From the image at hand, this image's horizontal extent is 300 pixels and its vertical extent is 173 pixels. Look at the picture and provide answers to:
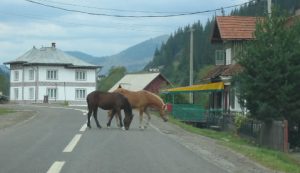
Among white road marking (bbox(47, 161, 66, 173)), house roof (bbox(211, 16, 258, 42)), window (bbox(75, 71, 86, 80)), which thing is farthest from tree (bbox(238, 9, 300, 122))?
window (bbox(75, 71, 86, 80))

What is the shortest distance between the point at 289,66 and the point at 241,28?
684 inches

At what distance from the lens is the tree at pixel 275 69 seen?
1020 inches

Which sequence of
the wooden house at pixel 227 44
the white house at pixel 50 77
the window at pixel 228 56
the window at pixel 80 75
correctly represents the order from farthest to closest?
the window at pixel 80 75, the white house at pixel 50 77, the window at pixel 228 56, the wooden house at pixel 227 44

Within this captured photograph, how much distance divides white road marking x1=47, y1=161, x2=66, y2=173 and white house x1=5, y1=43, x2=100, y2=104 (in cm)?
8146

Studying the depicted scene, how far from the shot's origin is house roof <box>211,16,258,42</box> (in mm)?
41844

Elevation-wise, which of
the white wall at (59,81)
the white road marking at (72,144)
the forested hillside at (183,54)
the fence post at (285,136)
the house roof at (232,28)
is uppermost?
the forested hillside at (183,54)

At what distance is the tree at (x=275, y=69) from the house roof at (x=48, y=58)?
70.5 m

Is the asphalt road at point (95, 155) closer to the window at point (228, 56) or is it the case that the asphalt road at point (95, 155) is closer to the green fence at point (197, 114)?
the green fence at point (197, 114)

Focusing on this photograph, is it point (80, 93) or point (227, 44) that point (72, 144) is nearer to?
point (227, 44)

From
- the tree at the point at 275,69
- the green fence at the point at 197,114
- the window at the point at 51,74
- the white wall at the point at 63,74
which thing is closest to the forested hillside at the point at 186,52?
the white wall at the point at 63,74

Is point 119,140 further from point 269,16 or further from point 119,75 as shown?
point 119,75

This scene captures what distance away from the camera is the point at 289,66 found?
2591cm

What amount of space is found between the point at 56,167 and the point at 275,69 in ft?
55.2

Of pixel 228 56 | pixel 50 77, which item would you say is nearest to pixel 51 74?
pixel 50 77
